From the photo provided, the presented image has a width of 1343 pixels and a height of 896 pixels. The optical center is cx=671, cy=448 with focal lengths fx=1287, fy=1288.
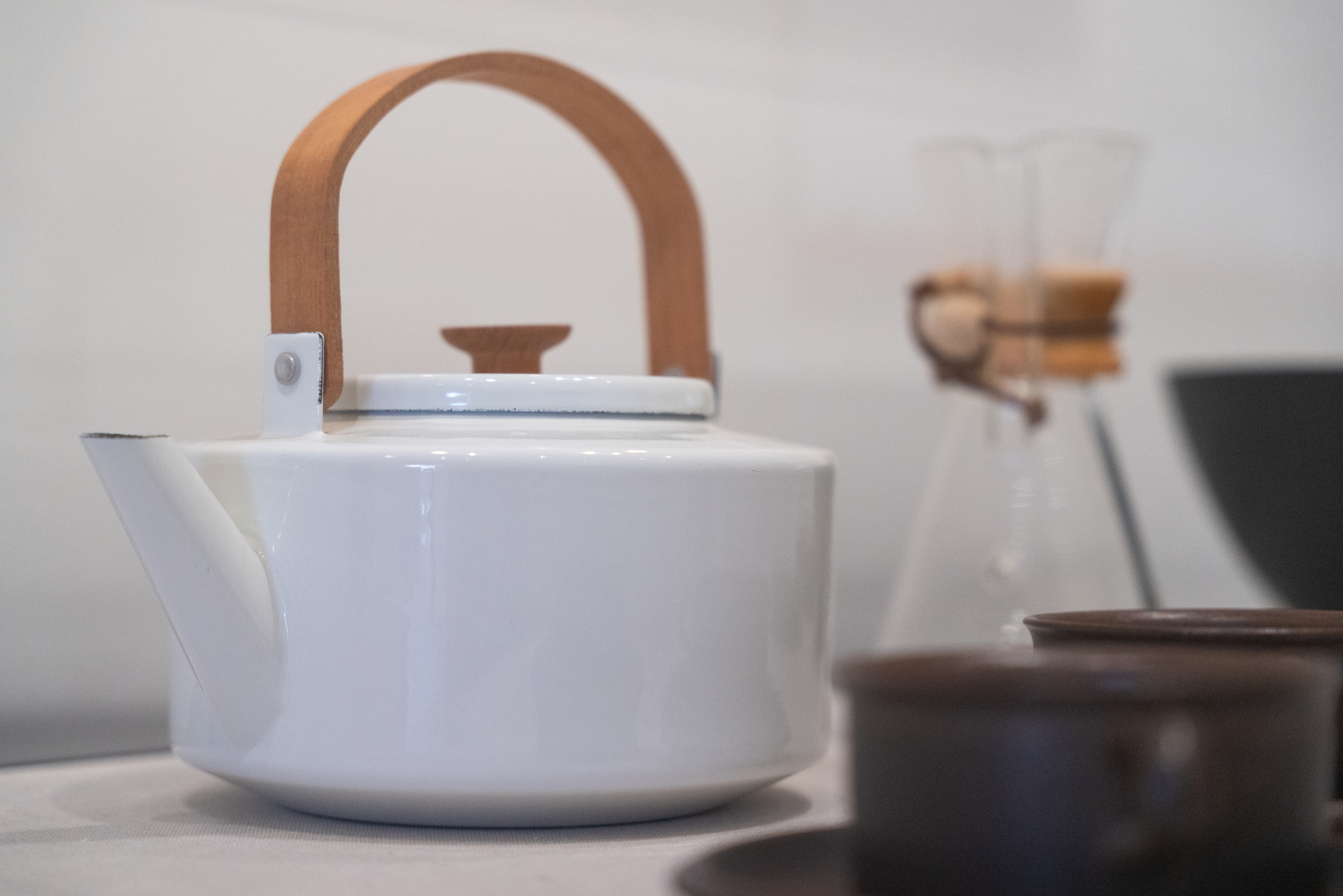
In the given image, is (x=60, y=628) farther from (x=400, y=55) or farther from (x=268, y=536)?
(x=400, y=55)

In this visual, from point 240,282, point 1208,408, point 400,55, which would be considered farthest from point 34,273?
point 1208,408

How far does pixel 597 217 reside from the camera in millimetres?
781

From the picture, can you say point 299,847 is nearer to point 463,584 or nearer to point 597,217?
point 463,584

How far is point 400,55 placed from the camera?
0.71 m

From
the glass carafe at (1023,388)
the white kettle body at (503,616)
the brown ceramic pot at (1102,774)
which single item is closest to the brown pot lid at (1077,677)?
the brown ceramic pot at (1102,774)

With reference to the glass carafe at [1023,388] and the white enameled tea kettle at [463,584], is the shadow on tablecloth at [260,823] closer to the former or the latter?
the white enameled tea kettle at [463,584]

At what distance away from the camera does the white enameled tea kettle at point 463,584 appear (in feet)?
1.33

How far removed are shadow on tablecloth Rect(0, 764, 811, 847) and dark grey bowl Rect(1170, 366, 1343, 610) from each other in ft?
1.30

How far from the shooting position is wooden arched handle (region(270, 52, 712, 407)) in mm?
452

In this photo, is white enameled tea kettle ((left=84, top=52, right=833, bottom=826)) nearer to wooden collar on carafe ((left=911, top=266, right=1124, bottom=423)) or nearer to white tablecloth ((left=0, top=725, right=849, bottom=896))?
white tablecloth ((left=0, top=725, right=849, bottom=896))

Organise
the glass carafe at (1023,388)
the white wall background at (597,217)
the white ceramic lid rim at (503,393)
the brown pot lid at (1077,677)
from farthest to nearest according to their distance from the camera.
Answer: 1. the glass carafe at (1023,388)
2. the white wall background at (597,217)
3. the white ceramic lid rim at (503,393)
4. the brown pot lid at (1077,677)

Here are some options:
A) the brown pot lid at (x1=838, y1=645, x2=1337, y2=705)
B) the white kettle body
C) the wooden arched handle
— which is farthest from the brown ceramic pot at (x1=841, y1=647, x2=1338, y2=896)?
the wooden arched handle

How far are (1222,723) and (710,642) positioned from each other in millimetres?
213

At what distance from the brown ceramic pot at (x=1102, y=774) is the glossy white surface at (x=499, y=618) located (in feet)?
0.56
